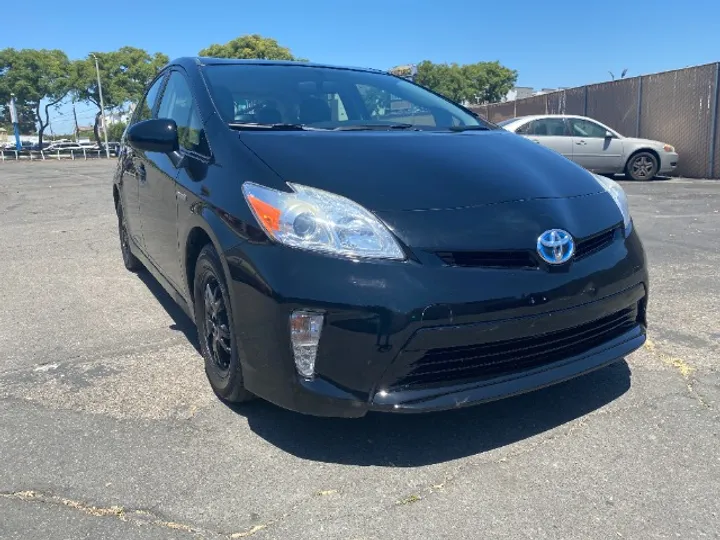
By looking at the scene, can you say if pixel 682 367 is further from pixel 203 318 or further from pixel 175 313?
pixel 175 313

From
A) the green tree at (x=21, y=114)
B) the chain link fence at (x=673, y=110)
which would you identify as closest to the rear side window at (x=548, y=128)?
the chain link fence at (x=673, y=110)

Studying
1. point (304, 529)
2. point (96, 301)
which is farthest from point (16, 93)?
point (304, 529)

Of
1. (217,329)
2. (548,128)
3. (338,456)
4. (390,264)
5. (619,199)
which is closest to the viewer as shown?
(390,264)

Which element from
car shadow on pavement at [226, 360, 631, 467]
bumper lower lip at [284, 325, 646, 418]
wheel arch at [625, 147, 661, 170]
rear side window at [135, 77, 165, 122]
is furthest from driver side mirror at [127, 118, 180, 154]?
wheel arch at [625, 147, 661, 170]

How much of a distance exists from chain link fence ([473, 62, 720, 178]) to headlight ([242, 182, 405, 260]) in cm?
1485

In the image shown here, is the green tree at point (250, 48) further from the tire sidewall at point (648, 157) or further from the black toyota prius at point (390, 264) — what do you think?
the black toyota prius at point (390, 264)

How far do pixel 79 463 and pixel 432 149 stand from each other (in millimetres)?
1962

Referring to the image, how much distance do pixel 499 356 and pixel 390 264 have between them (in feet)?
1.78

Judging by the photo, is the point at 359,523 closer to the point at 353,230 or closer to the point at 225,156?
the point at 353,230

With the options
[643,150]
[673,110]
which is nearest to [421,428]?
[643,150]

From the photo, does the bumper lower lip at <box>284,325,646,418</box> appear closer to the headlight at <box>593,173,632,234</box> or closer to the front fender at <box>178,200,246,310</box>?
the front fender at <box>178,200,246,310</box>

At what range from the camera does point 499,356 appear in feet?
7.68

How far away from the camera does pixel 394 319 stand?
215cm

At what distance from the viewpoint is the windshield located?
3180mm
